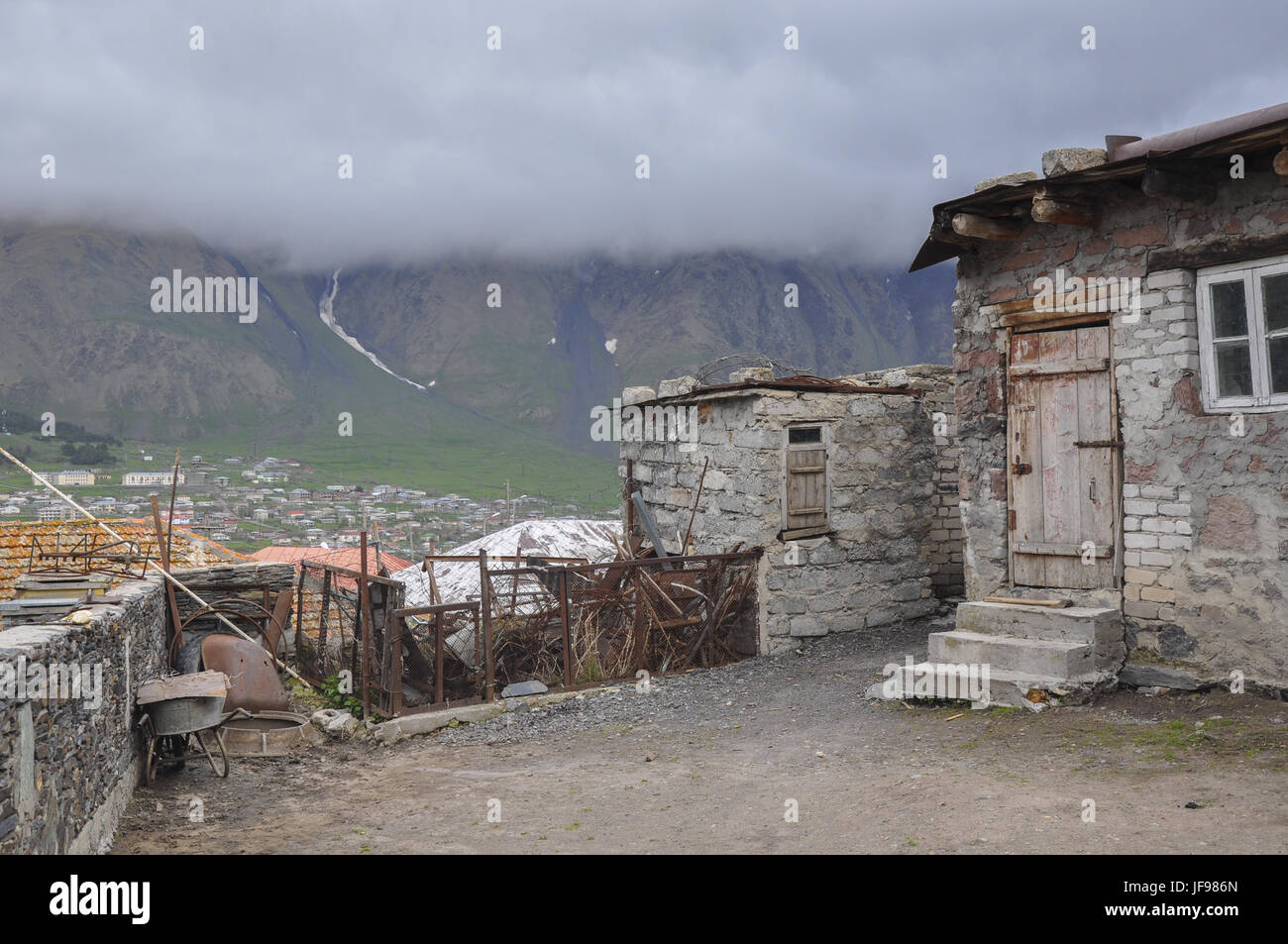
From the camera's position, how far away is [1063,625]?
8062mm

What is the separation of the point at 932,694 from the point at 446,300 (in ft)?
391

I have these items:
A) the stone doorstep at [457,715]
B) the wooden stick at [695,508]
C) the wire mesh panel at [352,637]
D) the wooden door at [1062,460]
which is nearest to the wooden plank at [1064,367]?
the wooden door at [1062,460]

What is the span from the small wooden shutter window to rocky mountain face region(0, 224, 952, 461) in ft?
214

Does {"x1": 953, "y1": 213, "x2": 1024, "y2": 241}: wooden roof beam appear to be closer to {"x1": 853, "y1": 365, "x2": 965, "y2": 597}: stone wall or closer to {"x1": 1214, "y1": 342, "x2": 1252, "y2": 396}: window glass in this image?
{"x1": 1214, "y1": 342, "x2": 1252, "y2": 396}: window glass

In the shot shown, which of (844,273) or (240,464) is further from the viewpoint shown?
(844,273)

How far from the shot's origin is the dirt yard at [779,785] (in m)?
5.45

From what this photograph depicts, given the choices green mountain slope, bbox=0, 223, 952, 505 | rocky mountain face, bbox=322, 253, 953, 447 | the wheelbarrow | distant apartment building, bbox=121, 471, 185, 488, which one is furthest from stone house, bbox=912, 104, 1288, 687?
rocky mountain face, bbox=322, 253, 953, 447

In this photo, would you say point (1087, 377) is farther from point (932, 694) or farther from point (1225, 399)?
point (932, 694)

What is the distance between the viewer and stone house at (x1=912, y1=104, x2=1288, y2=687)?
7.39 meters

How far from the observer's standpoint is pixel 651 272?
118 m

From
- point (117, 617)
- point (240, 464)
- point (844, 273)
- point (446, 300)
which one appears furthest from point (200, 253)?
point (117, 617)

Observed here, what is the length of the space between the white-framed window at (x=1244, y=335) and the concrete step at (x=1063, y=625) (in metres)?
1.98
